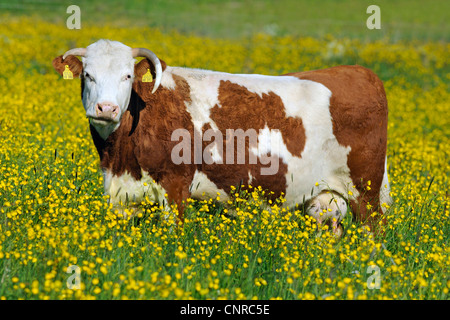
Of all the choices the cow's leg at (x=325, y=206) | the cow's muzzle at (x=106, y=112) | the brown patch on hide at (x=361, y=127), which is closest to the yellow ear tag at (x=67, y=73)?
the cow's muzzle at (x=106, y=112)

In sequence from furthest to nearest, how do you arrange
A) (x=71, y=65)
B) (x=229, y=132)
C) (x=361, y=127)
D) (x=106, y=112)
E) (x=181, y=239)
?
(x=361, y=127)
(x=229, y=132)
(x=71, y=65)
(x=181, y=239)
(x=106, y=112)

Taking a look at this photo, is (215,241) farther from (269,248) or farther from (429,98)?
(429,98)

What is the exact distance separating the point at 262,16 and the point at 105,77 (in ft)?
93.0

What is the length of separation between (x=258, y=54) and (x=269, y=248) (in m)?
13.6

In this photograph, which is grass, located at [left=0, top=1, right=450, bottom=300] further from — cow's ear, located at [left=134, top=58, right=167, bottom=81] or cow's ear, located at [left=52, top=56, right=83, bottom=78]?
cow's ear, located at [left=134, top=58, right=167, bottom=81]

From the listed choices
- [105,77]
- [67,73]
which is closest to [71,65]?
[67,73]

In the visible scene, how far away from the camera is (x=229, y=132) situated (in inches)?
230

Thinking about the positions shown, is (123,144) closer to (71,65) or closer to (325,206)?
(71,65)

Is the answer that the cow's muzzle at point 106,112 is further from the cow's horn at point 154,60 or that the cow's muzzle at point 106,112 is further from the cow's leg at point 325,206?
the cow's leg at point 325,206

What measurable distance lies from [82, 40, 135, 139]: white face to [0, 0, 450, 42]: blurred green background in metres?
15.5

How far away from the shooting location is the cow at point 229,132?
557 cm

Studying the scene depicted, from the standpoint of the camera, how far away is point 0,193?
5750 mm

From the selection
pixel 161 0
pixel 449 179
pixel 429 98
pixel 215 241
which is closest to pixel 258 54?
pixel 429 98
